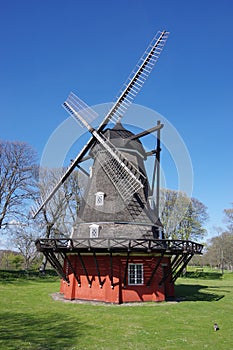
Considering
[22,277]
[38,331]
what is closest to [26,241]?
[22,277]

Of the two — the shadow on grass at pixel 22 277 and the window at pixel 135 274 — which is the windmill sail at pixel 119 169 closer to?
the window at pixel 135 274

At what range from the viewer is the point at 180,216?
3419 cm

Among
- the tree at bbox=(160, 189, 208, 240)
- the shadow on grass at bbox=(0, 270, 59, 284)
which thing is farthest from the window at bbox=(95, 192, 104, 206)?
the tree at bbox=(160, 189, 208, 240)

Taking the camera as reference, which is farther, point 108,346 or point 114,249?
point 114,249

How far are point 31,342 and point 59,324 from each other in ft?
7.71

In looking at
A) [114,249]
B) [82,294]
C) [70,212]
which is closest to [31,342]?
[114,249]

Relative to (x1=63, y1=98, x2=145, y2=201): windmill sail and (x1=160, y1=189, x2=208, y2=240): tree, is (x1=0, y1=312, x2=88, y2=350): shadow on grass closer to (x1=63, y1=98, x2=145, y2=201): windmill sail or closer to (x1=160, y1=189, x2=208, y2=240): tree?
(x1=63, y1=98, x2=145, y2=201): windmill sail

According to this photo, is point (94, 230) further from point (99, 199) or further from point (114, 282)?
point (114, 282)

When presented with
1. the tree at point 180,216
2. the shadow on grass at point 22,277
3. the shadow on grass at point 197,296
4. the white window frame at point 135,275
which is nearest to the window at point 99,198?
the white window frame at point 135,275

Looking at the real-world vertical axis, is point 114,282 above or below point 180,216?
below

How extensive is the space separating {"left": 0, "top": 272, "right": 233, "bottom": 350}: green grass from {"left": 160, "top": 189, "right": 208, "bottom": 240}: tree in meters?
19.0

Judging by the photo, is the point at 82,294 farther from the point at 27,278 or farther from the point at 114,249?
the point at 27,278

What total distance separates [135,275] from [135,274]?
0.05 metres

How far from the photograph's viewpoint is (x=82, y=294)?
1538 centimetres
